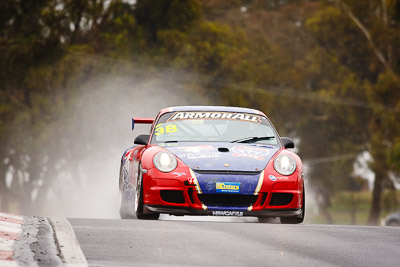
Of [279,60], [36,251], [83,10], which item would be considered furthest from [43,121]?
[36,251]

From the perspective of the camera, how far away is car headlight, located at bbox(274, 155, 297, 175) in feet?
34.0

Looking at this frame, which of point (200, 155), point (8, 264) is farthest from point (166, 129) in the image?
point (8, 264)

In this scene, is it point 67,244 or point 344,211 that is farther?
point 344,211

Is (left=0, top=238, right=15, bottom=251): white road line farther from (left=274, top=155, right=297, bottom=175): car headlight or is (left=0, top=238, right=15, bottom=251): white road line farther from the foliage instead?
the foliage

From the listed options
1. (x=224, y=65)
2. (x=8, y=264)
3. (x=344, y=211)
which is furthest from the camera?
(x=344, y=211)

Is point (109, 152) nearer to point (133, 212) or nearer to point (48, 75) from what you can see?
point (48, 75)

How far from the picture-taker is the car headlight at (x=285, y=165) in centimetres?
1036

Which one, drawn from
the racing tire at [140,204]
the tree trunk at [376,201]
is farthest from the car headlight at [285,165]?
the tree trunk at [376,201]

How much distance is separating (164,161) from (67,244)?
3.00 metres

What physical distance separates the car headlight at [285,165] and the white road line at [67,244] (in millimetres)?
2390

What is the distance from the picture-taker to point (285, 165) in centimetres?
1041

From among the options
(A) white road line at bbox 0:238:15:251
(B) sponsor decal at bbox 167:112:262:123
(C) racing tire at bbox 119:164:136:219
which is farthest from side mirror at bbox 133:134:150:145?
(A) white road line at bbox 0:238:15:251

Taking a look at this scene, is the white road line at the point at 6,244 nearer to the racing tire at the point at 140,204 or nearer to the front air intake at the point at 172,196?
the front air intake at the point at 172,196

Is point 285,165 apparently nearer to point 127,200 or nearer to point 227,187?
point 227,187
